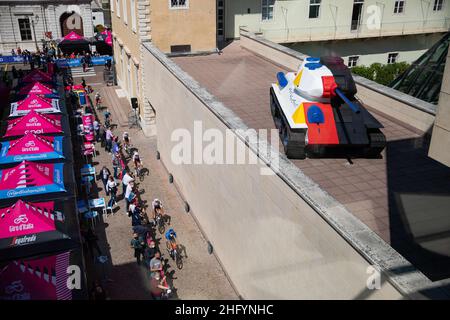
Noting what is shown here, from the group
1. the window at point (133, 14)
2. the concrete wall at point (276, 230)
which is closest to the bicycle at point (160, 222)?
the concrete wall at point (276, 230)

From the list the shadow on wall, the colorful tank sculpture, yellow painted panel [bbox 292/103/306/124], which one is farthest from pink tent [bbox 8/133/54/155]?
the shadow on wall

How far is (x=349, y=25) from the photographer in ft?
99.2

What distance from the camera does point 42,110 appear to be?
22.3 m

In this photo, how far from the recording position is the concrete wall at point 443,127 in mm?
8062

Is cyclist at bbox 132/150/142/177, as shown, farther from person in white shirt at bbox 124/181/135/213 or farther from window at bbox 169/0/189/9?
window at bbox 169/0/189/9

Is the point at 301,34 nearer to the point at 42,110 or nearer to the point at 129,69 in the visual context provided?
the point at 129,69

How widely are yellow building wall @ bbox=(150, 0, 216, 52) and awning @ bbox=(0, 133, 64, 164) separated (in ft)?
27.6

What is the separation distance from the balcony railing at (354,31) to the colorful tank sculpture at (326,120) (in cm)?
1753

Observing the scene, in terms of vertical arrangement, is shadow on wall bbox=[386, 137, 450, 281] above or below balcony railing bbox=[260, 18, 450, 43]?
below

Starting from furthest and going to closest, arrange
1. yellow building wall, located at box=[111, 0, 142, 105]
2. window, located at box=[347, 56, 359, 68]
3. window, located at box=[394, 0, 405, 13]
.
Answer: window, located at box=[347, 56, 359, 68], window, located at box=[394, 0, 405, 13], yellow building wall, located at box=[111, 0, 142, 105]

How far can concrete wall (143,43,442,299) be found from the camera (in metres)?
7.25

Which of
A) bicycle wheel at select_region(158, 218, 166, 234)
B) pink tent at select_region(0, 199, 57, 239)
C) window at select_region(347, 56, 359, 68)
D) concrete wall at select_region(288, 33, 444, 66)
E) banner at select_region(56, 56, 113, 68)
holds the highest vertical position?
concrete wall at select_region(288, 33, 444, 66)
